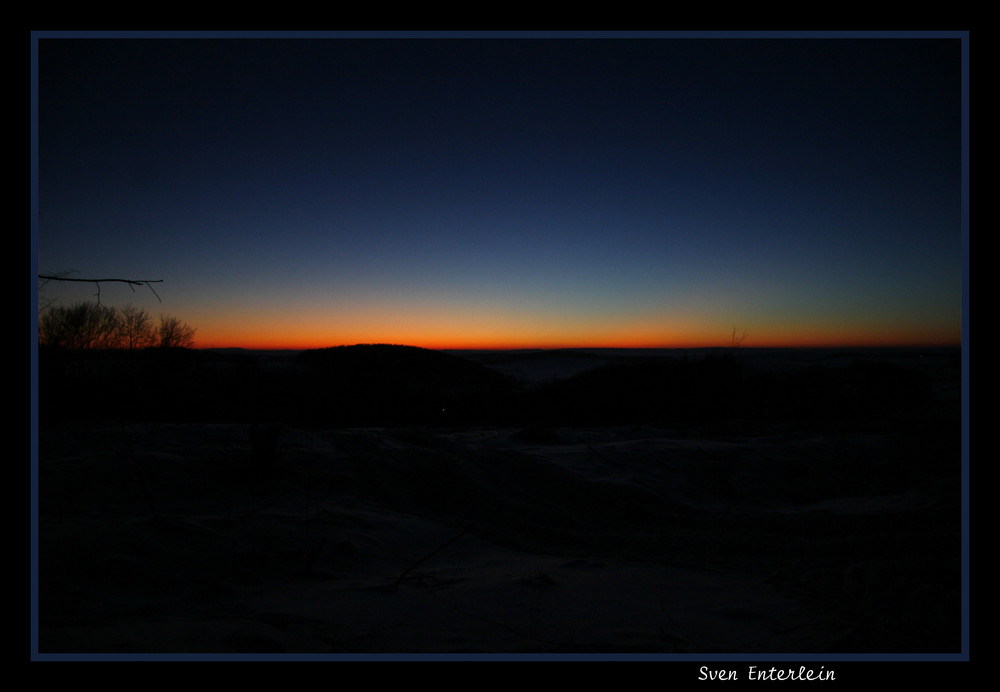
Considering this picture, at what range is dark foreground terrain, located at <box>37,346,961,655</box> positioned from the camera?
2.63 meters

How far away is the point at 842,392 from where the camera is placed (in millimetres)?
13797

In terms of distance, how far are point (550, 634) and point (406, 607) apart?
90 centimetres

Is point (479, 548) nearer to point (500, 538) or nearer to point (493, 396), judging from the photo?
point (500, 538)

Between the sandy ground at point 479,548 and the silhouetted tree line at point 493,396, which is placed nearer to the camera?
the sandy ground at point 479,548

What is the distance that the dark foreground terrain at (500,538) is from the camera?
263 cm

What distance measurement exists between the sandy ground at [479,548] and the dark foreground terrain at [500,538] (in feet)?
0.07

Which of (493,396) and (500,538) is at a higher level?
(493,396)

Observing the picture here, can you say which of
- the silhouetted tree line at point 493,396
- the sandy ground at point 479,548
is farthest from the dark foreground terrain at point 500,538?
the silhouetted tree line at point 493,396

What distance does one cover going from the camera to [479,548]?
4320 millimetres

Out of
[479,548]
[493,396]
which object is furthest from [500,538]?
[493,396]

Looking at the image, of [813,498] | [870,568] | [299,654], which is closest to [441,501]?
[299,654]

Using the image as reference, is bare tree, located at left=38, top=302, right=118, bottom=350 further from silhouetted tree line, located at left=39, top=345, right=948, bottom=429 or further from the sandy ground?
the sandy ground

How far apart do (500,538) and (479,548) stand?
34 cm

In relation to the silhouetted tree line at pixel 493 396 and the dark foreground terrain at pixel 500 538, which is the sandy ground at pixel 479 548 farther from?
the silhouetted tree line at pixel 493 396
